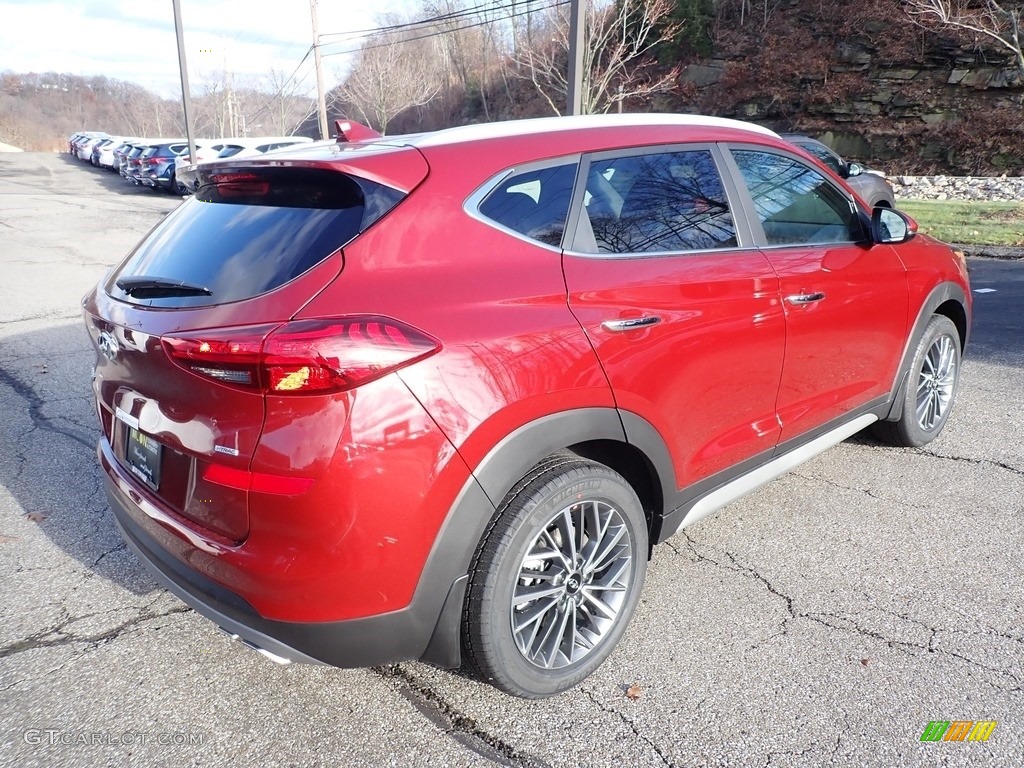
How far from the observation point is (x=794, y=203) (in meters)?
3.44

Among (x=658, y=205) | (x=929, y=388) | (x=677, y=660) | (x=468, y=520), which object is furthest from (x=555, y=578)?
(x=929, y=388)

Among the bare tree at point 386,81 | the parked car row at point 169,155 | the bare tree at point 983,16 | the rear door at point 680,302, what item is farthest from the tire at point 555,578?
the bare tree at point 386,81

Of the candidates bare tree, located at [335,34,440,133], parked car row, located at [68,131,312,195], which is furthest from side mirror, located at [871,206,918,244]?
bare tree, located at [335,34,440,133]

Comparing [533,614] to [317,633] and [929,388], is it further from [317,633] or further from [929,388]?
[929,388]

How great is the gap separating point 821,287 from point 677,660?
174 centimetres

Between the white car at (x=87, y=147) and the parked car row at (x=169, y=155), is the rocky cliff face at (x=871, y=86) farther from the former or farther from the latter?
the white car at (x=87, y=147)

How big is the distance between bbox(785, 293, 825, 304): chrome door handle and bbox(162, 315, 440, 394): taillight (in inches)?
72.1

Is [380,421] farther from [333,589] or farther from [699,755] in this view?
[699,755]

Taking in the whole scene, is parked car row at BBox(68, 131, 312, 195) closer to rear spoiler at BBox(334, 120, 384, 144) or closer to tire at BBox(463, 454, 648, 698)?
rear spoiler at BBox(334, 120, 384, 144)

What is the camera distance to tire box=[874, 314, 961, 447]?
166 inches

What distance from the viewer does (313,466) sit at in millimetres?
1954

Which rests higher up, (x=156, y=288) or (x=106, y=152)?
(x=156, y=288)

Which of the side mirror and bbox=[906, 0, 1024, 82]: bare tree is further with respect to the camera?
bbox=[906, 0, 1024, 82]: bare tree

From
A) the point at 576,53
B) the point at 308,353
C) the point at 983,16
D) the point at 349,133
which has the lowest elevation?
the point at 308,353
